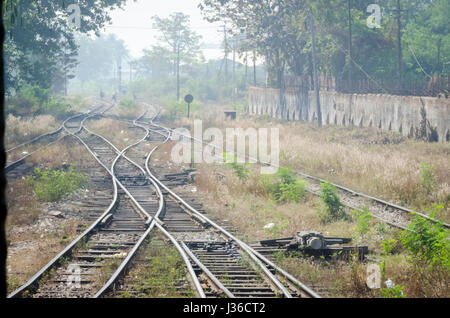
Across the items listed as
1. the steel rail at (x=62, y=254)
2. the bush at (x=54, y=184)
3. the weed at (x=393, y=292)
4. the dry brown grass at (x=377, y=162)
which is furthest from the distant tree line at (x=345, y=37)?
the weed at (x=393, y=292)

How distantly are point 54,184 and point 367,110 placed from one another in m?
19.2

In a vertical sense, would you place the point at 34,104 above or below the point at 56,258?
above

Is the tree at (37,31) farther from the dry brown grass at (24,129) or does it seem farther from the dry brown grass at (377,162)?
the dry brown grass at (377,162)

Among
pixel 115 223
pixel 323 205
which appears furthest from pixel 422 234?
pixel 115 223

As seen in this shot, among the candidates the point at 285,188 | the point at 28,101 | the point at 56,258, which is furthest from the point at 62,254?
the point at 28,101

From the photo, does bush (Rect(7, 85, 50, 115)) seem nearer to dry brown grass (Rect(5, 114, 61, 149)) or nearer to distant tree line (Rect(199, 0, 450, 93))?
dry brown grass (Rect(5, 114, 61, 149))

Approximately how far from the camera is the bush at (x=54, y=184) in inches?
468

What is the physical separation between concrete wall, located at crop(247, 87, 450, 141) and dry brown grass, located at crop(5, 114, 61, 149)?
17121 millimetres

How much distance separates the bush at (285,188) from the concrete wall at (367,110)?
10697 mm

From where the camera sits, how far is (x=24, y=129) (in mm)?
23859

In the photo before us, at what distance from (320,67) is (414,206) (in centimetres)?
2630

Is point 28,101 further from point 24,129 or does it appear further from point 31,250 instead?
point 31,250

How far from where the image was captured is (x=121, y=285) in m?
6.67

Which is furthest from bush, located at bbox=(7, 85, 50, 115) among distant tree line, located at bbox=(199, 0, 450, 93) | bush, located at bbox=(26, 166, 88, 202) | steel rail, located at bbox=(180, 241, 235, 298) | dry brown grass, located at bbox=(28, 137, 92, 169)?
steel rail, located at bbox=(180, 241, 235, 298)
